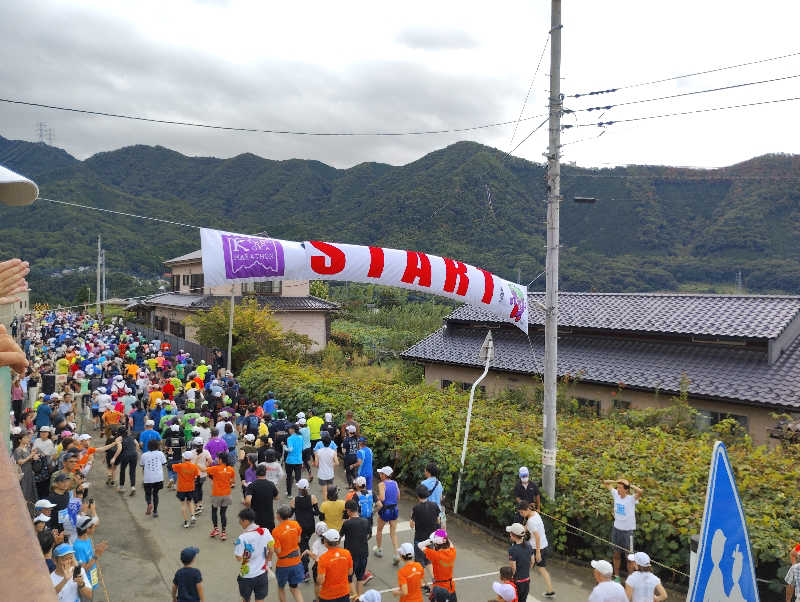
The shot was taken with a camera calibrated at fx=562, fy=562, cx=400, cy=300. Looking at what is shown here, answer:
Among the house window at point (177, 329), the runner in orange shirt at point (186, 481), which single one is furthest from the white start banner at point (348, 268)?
the house window at point (177, 329)

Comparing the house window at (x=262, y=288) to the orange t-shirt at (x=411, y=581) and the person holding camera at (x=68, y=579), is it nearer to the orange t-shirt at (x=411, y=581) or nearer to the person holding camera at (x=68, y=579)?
the person holding camera at (x=68, y=579)

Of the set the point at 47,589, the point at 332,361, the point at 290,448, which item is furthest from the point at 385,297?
the point at 47,589

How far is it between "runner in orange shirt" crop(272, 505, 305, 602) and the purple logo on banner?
348cm

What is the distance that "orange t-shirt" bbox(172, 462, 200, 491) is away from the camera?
9898 mm

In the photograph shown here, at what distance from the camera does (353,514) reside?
7.51 m

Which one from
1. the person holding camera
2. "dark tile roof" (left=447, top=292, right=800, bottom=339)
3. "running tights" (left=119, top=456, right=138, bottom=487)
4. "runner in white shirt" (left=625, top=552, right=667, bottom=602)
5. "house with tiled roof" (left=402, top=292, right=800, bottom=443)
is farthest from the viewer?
"dark tile roof" (left=447, top=292, right=800, bottom=339)

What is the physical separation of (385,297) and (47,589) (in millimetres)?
56506

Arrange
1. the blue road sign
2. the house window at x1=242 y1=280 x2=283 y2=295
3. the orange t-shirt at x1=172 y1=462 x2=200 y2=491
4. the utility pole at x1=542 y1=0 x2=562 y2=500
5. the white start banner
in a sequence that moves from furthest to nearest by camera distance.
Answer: the house window at x1=242 y1=280 x2=283 y2=295 → the orange t-shirt at x1=172 y1=462 x2=200 y2=491 → the utility pole at x1=542 y1=0 x2=562 y2=500 → the white start banner → the blue road sign

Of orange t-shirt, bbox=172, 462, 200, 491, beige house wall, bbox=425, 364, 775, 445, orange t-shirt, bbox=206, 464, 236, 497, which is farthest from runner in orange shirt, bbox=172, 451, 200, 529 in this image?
beige house wall, bbox=425, 364, 775, 445

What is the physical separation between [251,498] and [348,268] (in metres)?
4.00

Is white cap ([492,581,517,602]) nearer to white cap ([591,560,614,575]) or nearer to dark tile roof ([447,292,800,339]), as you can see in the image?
white cap ([591,560,614,575])

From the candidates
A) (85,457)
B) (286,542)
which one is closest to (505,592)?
(286,542)

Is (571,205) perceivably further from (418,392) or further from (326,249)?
(326,249)

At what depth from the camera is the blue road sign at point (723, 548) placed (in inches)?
112
